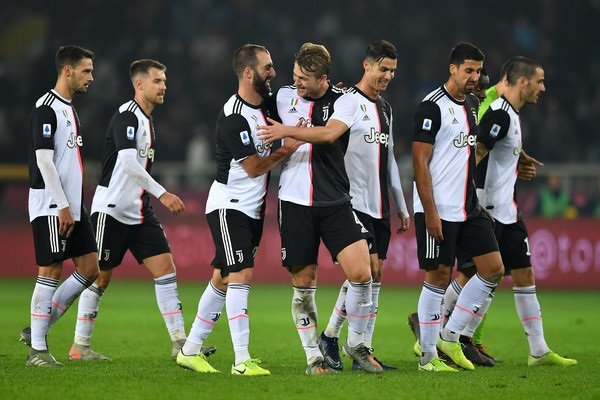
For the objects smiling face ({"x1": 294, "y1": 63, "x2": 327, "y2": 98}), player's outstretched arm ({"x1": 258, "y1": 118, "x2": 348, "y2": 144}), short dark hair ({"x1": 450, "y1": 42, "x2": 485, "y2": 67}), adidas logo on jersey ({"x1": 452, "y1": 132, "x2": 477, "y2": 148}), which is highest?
short dark hair ({"x1": 450, "y1": 42, "x2": 485, "y2": 67})

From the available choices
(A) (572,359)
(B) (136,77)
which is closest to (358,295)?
(A) (572,359)

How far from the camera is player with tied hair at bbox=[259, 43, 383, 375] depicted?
311 inches

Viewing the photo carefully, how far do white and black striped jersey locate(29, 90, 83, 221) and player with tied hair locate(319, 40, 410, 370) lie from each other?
218 cm

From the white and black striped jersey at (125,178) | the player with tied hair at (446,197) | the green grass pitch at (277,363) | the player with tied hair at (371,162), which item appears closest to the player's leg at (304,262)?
the green grass pitch at (277,363)

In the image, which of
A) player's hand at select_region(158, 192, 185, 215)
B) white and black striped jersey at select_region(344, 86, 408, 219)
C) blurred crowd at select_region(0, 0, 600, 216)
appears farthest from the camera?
blurred crowd at select_region(0, 0, 600, 216)

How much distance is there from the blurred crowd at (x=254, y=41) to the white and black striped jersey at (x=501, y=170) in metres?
11.3

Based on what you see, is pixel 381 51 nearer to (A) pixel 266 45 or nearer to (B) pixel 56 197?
(B) pixel 56 197

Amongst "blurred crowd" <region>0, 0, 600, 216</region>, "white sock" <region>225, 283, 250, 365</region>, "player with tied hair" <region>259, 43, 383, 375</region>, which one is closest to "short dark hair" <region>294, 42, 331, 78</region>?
"player with tied hair" <region>259, 43, 383, 375</region>

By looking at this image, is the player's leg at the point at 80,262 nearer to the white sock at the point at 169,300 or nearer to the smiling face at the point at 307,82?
the white sock at the point at 169,300

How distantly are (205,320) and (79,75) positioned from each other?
2295 millimetres

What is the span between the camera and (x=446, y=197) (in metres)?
8.48

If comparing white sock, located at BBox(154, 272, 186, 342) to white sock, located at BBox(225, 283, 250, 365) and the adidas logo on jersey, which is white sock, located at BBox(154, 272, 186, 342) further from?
the adidas logo on jersey

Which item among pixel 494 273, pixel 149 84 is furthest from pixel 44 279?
pixel 494 273

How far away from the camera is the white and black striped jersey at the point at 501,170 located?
907 cm
